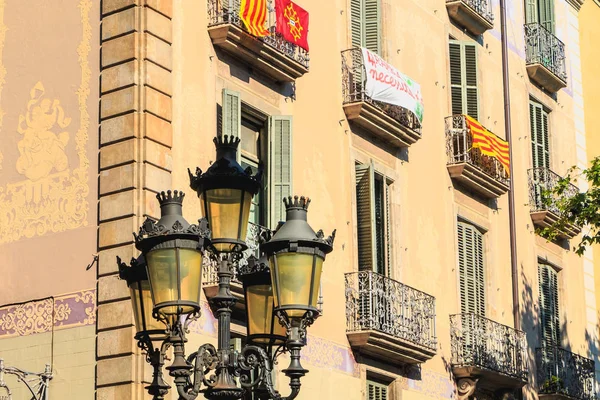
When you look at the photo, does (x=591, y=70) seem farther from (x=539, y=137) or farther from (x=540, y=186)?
(x=540, y=186)

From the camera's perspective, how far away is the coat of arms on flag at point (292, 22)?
20656 millimetres

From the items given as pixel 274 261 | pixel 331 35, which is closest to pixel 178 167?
pixel 331 35

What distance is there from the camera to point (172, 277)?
1184cm

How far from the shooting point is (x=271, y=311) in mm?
13031

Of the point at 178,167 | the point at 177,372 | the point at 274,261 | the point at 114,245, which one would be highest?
the point at 178,167

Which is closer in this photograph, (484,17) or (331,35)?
(331,35)

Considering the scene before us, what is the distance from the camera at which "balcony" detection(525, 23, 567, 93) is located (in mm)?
29625

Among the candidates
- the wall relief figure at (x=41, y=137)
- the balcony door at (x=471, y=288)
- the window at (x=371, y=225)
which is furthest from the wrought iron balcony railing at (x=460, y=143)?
the wall relief figure at (x=41, y=137)

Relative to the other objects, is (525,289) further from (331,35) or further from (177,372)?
(177,372)

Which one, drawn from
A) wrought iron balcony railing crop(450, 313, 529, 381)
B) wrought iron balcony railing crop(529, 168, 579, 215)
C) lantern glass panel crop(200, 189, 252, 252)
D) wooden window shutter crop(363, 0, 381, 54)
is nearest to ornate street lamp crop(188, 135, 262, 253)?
lantern glass panel crop(200, 189, 252, 252)

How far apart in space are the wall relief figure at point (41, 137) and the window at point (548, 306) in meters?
12.3

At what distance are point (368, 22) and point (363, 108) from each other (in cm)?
221

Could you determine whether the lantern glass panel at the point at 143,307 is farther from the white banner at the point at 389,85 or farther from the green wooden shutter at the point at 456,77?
the green wooden shutter at the point at 456,77

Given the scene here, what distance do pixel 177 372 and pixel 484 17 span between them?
17004mm
